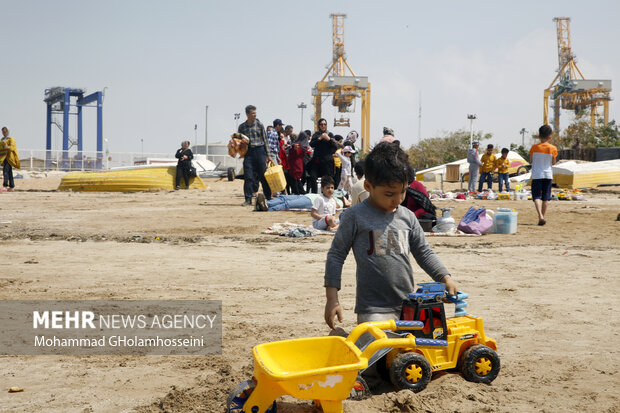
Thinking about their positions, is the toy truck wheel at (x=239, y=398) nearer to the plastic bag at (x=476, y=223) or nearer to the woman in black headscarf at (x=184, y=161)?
the plastic bag at (x=476, y=223)

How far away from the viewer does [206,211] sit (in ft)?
44.5

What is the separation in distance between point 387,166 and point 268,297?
2.31m

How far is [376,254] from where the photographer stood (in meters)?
3.33

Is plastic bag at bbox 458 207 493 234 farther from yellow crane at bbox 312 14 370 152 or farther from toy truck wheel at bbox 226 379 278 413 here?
yellow crane at bbox 312 14 370 152

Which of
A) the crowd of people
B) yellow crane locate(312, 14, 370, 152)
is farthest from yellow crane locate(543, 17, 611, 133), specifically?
the crowd of people

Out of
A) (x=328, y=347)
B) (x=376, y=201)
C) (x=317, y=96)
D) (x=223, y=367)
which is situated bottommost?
(x=223, y=367)

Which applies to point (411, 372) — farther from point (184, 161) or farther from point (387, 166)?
point (184, 161)

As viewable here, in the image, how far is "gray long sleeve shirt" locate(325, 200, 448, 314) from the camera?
10.9 feet

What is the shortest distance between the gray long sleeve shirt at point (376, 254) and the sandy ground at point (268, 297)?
0.48 metres

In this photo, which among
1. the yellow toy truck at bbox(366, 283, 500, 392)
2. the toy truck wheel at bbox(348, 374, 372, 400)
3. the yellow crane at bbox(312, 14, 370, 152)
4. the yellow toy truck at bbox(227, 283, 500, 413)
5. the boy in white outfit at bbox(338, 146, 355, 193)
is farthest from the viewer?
the yellow crane at bbox(312, 14, 370, 152)

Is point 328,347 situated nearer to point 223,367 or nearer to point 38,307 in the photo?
point 223,367

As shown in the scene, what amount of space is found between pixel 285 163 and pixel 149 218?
4.64 meters

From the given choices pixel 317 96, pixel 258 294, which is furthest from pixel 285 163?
pixel 317 96

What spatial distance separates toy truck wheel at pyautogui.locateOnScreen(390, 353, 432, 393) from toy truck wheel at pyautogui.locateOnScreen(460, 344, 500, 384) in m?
0.24
